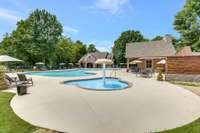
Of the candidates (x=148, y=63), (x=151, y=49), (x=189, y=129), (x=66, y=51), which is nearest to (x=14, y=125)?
(x=189, y=129)

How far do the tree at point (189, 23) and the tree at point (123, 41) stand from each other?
55.9 ft

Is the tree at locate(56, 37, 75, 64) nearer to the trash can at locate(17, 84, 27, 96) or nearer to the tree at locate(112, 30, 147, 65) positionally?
the tree at locate(112, 30, 147, 65)

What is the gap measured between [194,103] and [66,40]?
137 feet

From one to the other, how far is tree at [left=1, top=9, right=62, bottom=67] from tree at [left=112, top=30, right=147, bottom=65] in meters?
16.2

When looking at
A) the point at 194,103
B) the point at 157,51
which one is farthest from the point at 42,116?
the point at 157,51

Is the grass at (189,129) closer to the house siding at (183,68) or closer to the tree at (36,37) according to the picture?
the house siding at (183,68)

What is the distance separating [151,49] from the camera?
27500 mm

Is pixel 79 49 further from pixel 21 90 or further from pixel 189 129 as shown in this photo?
pixel 189 129

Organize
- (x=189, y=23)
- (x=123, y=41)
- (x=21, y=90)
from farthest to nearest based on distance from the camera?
(x=123, y=41)
(x=189, y=23)
(x=21, y=90)

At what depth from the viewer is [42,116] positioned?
5.73 m

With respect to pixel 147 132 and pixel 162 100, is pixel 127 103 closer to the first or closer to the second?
pixel 162 100

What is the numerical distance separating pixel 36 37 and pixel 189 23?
29.7 meters

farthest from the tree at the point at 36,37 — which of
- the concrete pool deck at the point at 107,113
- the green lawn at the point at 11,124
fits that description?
the green lawn at the point at 11,124

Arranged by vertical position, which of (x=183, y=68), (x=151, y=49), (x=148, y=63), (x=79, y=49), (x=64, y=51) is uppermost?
(x=79, y=49)
